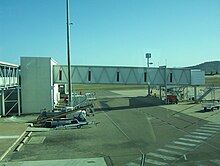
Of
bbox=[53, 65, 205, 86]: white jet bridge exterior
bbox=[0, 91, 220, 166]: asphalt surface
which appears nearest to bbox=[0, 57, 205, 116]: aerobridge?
bbox=[53, 65, 205, 86]: white jet bridge exterior

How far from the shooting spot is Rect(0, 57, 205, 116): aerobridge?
4428 centimetres

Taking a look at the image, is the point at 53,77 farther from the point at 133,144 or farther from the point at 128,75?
the point at 133,144

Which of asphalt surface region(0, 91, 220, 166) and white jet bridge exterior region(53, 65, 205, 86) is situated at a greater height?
white jet bridge exterior region(53, 65, 205, 86)

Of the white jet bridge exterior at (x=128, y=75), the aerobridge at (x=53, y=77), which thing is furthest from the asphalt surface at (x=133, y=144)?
the white jet bridge exterior at (x=128, y=75)

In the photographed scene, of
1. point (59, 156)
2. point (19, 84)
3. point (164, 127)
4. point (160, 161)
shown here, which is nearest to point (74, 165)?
point (59, 156)

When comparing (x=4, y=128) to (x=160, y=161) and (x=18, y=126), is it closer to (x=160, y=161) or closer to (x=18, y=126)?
(x=18, y=126)

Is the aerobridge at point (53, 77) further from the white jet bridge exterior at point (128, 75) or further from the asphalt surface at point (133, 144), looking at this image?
the asphalt surface at point (133, 144)

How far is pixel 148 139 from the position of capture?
23.0m

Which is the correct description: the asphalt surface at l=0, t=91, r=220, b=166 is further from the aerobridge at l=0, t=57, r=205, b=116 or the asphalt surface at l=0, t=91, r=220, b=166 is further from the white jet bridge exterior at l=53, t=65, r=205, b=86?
the white jet bridge exterior at l=53, t=65, r=205, b=86

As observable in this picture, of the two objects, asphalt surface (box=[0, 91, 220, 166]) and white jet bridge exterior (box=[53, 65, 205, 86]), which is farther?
white jet bridge exterior (box=[53, 65, 205, 86])

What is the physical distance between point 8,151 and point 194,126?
16308 millimetres

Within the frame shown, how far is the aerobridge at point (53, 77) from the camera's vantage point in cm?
4428

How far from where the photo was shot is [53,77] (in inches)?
1908

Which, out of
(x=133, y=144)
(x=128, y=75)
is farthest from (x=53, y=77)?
(x=133, y=144)
